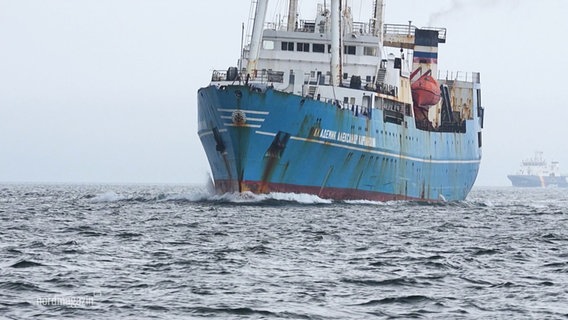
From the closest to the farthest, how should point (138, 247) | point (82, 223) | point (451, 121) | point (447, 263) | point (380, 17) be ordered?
point (447, 263) < point (138, 247) < point (82, 223) < point (380, 17) < point (451, 121)

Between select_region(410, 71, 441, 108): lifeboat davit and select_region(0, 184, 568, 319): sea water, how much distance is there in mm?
28756

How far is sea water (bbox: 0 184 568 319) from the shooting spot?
19.9 metres

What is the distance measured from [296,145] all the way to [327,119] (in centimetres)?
233

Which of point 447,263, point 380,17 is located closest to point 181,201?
point 380,17

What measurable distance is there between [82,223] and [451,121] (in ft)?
139

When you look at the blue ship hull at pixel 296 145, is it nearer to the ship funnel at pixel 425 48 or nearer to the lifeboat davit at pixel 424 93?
the lifeboat davit at pixel 424 93

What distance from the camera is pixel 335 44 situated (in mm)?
57750

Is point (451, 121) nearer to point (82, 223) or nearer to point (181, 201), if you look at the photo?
point (181, 201)

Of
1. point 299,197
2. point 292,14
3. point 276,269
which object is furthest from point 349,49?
point 276,269

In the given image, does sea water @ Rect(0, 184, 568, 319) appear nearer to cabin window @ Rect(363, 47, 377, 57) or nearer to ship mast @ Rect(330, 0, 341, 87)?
ship mast @ Rect(330, 0, 341, 87)

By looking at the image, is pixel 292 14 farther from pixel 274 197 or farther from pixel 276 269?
pixel 276 269

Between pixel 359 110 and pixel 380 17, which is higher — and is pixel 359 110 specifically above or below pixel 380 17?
below

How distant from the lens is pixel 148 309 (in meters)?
19.4

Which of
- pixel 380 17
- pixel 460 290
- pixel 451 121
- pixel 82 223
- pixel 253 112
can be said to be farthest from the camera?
pixel 451 121
